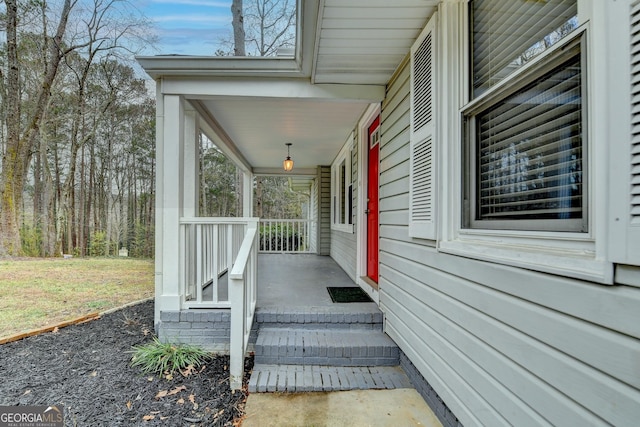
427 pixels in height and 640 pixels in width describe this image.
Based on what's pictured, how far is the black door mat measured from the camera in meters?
3.40

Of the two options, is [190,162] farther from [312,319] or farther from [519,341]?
[519,341]

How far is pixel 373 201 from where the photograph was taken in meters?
3.87

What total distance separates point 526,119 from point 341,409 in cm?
203

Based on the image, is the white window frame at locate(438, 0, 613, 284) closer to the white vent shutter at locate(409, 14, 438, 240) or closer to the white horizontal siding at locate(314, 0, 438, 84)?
the white vent shutter at locate(409, 14, 438, 240)

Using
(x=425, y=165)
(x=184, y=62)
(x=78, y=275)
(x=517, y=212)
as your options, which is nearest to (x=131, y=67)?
(x=78, y=275)

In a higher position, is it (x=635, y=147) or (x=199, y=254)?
(x=635, y=147)

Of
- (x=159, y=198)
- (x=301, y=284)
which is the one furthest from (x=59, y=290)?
(x=301, y=284)

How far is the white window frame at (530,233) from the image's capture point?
0.96m

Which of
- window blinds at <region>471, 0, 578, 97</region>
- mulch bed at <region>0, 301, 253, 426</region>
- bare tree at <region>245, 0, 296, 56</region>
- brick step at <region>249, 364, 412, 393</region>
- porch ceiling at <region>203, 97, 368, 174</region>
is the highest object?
bare tree at <region>245, 0, 296, 56</region>

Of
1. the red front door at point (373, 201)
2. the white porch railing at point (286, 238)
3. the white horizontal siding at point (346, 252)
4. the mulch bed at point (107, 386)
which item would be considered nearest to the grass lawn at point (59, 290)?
the mulch bed at point (107, 386)

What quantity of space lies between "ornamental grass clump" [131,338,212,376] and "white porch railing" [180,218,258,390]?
40 cm

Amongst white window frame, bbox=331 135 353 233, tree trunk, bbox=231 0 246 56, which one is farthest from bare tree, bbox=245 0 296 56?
white window frame, bbox=331 135 353 233

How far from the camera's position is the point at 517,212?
1.39 meters

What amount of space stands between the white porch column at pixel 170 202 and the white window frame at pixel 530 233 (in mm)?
2373
